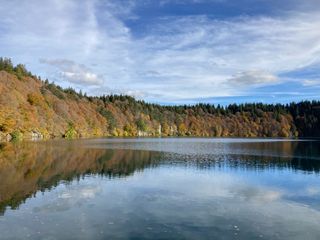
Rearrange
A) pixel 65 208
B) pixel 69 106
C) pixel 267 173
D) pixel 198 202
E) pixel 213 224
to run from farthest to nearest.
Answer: pixel 69 106
pixel 267 173
pixel 198 202
pixel 65 208
pixel 213 224

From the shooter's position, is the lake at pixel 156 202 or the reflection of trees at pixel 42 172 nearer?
the lake at pixel 156 202

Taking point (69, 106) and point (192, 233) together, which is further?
point (69, 106)

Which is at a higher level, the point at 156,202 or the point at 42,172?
the point at 42,172

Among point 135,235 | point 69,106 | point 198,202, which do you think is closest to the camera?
point 135,235

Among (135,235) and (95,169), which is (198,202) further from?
(95,169)

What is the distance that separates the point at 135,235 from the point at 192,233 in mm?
2433

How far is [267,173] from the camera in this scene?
3788 centimetres

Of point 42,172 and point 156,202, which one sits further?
point 42,172

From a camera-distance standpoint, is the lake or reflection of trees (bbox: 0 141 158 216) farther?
reflection of trees (bbox: 0 141 158 216)

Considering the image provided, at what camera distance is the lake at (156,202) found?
1683 centimetres

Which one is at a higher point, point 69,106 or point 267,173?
point 69,106

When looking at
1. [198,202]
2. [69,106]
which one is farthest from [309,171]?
[69,106]

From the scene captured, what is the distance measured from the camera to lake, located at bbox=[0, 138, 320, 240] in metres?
16.8

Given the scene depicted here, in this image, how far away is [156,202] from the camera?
75.9ft
